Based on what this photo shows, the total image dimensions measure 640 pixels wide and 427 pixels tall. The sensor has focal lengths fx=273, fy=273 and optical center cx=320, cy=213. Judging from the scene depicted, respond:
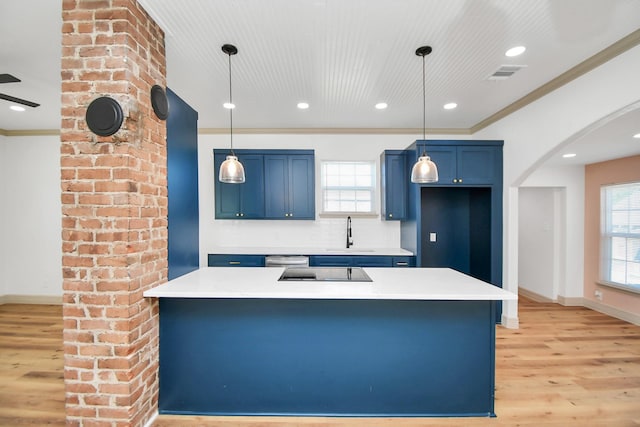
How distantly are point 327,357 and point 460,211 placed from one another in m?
3.27

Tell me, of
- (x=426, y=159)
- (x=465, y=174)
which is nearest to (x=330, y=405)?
(x=426, y=159)

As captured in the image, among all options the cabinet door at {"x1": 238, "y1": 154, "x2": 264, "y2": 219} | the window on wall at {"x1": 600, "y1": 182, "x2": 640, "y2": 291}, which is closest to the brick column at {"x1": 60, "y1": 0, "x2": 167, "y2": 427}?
the cabinet door at {"x1": 238, "y1": 154, "x2": 264, "y2": 219}

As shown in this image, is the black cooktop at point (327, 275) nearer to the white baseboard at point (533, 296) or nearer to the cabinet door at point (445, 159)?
the cabinet door at point (445, 159)

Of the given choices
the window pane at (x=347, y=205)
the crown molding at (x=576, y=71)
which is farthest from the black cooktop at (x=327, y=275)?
the crown molding at (x=576, y=71)

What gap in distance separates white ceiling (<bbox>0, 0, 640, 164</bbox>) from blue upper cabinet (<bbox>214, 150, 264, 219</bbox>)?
2.68 ft

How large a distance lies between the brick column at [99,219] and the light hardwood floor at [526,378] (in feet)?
1.78

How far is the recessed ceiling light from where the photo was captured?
2.31 m

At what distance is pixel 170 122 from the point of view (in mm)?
2227

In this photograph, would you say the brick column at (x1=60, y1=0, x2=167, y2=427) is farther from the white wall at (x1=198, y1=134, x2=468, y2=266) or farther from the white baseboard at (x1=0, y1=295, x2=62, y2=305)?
the white baseboard at (x1=0, y1=295, x2=62, y2=305)

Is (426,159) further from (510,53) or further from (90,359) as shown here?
(90,359)

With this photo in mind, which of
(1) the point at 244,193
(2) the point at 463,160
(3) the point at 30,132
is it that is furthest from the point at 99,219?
(3) the point at 30,132

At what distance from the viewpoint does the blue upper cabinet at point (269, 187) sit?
4.26m

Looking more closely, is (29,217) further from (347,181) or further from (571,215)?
(571,215)

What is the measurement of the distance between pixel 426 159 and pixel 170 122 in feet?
7.12
